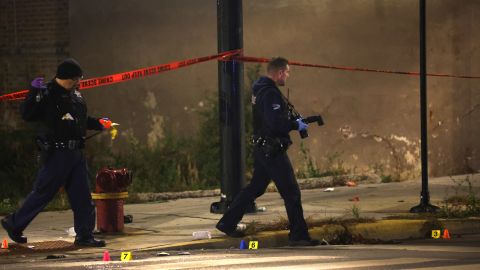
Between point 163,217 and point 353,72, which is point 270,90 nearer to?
point 163,217

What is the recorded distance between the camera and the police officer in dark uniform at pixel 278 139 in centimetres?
1060

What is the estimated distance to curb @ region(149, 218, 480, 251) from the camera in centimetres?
1086

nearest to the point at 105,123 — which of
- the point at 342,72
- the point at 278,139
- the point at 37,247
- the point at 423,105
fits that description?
the point at 37,247

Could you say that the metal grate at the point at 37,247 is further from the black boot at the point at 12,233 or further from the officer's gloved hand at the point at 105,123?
the officer's gloved hand at the point at 105,123

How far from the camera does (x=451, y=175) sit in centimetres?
1669

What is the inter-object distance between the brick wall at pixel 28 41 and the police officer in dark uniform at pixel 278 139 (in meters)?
7.19

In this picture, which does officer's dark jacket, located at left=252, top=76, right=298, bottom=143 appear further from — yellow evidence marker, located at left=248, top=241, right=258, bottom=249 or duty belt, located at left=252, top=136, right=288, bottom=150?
yellow evidence marker, located at left=248, top=241, right=258, bottom=249

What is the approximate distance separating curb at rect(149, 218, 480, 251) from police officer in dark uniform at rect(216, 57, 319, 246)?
42cm

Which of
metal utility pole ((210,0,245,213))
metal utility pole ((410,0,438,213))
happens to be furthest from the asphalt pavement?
metal utility pole ((210,0,245,213))

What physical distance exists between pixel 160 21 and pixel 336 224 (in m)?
6.24

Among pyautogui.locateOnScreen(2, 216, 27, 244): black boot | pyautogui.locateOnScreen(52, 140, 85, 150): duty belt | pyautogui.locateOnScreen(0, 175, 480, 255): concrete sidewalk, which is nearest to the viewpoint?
pyautogui.locateOnScreen(52, 140, 85, 150): duty belt

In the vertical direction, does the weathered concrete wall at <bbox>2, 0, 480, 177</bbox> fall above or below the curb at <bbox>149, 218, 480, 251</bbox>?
above

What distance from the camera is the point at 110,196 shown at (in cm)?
1134

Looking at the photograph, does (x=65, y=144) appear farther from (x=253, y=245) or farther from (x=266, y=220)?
(x=266, y=220)
